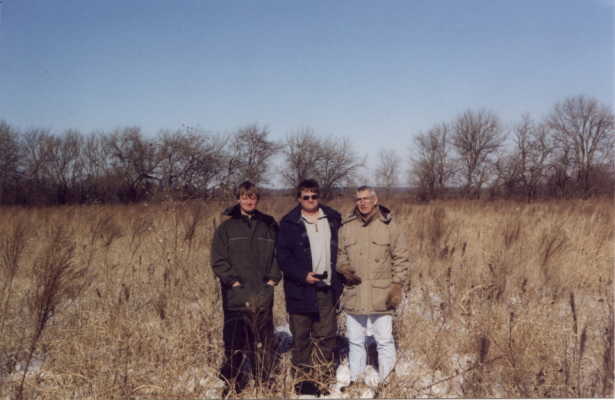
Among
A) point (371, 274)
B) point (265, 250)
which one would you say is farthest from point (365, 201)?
point (265, 250)

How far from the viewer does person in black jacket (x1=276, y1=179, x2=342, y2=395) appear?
3.03 meters

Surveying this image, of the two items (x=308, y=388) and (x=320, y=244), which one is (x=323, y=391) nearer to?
(x=308, y=388)

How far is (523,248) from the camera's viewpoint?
19.8 feet

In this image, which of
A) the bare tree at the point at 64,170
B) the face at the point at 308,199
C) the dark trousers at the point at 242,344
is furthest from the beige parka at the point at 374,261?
the bare tree at the point at 64,170

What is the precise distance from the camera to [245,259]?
3088 millimetres

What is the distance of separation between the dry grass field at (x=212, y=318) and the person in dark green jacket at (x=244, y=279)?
0.66 ft

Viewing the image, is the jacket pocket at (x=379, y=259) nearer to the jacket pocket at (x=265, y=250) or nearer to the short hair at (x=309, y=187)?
the short hair at (x=309, y=187)

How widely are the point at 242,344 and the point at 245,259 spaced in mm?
676

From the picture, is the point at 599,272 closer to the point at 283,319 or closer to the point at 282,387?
the point at 283,319

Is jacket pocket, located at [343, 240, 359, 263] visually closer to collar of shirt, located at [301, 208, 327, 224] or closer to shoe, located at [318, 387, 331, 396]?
collar of shirt, located at [301, 208, 327, 224]

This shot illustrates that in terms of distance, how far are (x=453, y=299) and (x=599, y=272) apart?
224 centimetres

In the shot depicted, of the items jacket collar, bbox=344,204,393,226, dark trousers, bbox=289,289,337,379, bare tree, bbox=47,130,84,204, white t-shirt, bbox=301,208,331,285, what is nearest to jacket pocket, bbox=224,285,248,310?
dark trousers, bbox=289,289,337,379

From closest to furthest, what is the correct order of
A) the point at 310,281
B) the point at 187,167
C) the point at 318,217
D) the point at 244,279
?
the point at 310,281
the point at 244,279
the point at 318,217
the point at 187,167

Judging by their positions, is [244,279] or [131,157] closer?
[244,279]
